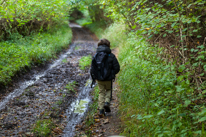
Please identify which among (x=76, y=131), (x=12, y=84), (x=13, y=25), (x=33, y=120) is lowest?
(x=76, y=131)

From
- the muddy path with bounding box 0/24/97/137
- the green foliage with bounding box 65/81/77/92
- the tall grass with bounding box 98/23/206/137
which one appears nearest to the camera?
the tall grass with bounding box 98/23/206/137

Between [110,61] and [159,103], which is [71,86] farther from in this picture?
[159,103]

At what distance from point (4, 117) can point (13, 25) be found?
37.7ft

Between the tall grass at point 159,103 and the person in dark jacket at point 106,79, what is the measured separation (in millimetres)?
543

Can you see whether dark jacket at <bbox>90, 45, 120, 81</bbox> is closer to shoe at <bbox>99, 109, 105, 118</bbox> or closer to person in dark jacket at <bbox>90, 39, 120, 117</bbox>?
person in dark jacket at <bbox>90, 39, 120, 117</bbox>

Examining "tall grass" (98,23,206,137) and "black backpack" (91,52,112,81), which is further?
"black backpack" (91,52,112,81)

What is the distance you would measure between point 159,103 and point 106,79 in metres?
1.72

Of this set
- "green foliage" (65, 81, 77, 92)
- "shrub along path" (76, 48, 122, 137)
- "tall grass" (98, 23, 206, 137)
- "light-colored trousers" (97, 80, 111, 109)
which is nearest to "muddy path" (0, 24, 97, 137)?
"green foliage" (65, 81, 77, 92)

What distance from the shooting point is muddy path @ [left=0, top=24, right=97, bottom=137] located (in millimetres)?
5039

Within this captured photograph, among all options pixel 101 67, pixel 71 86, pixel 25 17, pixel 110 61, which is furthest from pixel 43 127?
pixel 25 17

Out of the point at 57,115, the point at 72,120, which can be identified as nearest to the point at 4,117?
the point at 57,115

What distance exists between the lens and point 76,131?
197 inches

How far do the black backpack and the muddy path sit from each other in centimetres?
166

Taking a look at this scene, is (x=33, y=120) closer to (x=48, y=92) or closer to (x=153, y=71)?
(x=48, y=92)
